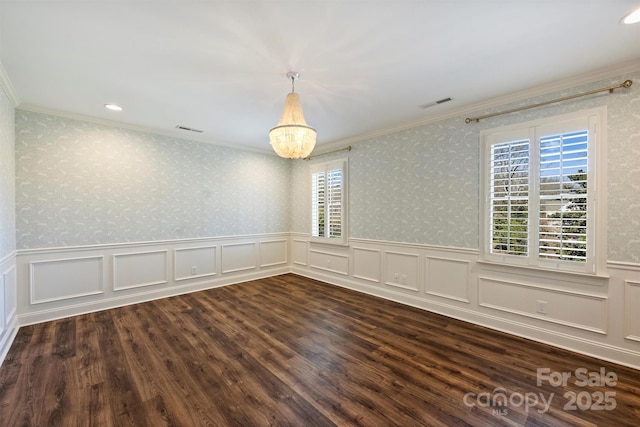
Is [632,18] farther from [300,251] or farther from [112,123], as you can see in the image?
[112,123]

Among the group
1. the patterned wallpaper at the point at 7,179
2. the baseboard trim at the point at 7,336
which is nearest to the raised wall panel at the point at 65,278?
the baseboard trim at the point at 7,336

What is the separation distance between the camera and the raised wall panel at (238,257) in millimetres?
5199

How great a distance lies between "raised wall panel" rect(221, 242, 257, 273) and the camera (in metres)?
5.20

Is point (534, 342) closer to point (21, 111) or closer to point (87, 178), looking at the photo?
point (87, 178)

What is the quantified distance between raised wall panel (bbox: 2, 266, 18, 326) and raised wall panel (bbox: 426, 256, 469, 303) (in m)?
4.84

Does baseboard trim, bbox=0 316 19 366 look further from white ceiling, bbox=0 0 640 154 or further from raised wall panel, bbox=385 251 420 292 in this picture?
raised wall panel, bbox=385 251 420 292

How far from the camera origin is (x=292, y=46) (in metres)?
2.15

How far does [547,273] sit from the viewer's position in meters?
2.89

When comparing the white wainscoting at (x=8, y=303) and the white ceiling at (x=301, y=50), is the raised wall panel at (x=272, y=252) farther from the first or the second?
the white wainscoting at (x=8, y=303)

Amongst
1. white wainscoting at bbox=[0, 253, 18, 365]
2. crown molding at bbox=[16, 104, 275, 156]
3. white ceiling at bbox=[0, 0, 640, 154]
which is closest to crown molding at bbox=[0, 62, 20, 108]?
white ceiling at bbox=[0, 0, 640, 154]

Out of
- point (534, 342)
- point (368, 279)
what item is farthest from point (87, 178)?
point (534, 342)

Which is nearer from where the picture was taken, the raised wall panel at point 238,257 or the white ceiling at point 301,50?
the white ceiling at point 301,50

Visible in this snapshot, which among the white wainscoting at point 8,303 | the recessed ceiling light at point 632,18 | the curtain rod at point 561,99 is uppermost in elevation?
the recessed ceiling light at point 632,18

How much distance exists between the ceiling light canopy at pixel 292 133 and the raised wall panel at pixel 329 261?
2.93 metres
